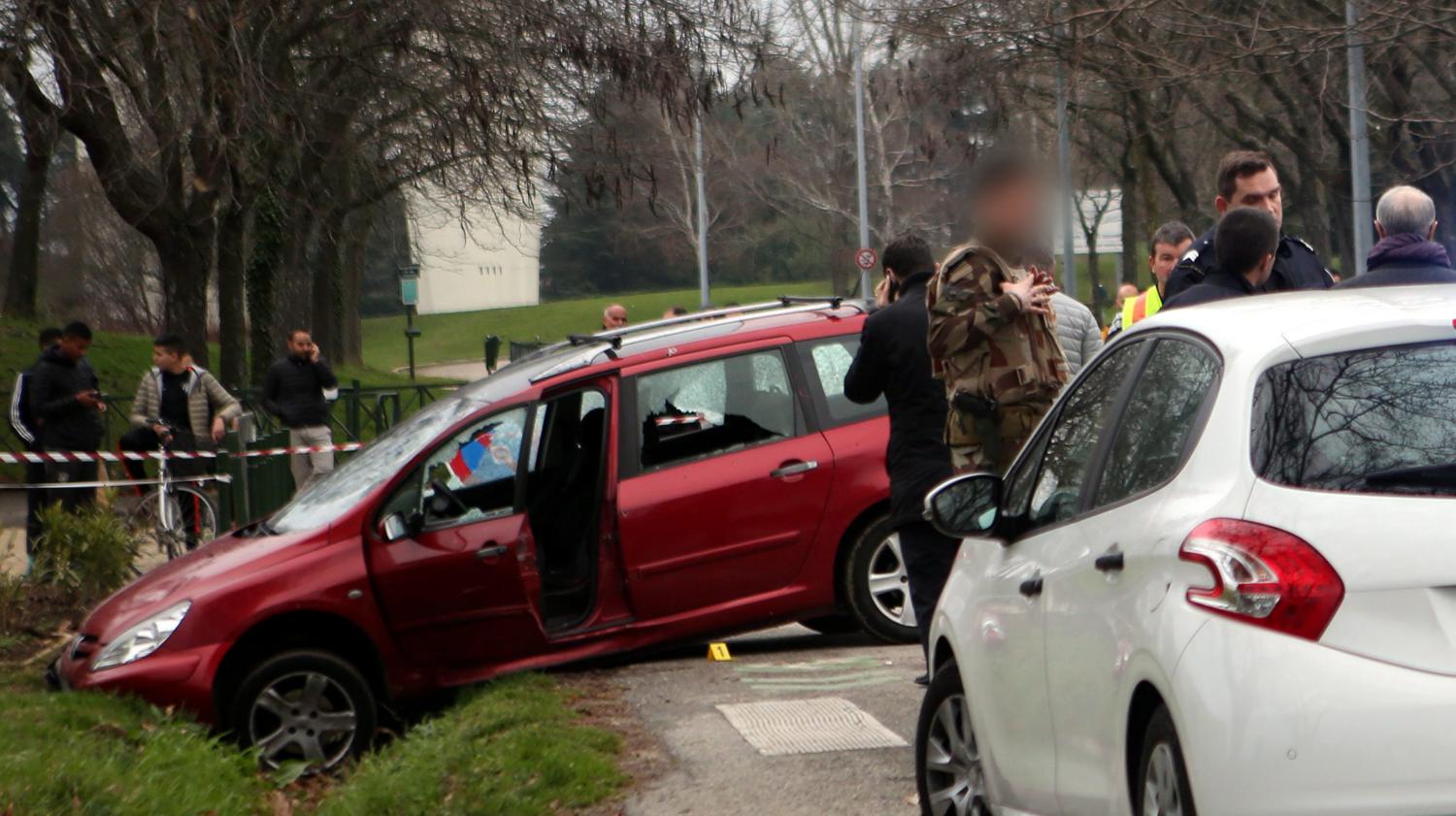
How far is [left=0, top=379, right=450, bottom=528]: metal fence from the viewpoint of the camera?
14602 mm

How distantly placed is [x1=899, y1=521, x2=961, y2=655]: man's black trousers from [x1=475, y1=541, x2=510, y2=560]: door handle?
73.7 inches

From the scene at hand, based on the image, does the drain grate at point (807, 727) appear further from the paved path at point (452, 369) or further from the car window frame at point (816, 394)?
the paved path at point (452, 369)

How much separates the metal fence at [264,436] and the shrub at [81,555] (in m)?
2.87

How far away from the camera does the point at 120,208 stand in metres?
18.6

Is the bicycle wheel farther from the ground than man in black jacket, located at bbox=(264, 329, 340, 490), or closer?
closer

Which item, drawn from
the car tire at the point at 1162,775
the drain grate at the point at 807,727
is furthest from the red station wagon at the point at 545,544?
the car tire at the point at 1162,775

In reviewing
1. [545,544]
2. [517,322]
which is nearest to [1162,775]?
[545,544]

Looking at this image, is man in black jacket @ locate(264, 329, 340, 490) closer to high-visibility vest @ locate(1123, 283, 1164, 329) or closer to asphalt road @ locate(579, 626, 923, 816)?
asphalt road @ locate(579, 626, 923, 816)

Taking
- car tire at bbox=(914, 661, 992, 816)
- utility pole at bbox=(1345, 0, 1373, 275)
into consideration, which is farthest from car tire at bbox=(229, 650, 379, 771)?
utility pole at bbox=(1345, 0, 1373, 275)

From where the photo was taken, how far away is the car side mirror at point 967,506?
473 centimetres

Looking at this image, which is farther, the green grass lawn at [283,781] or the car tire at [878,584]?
the car tire at [878,584]

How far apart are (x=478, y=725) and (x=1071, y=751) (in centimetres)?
371

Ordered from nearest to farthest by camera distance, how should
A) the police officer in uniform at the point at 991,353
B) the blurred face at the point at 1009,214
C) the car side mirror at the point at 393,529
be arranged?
1. the police officer in uniform at the point at 991,353
2. the blurred face at the point at 1009,214
3. the car side mirror at the point at 393,529

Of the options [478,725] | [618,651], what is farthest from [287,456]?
[478,725]
